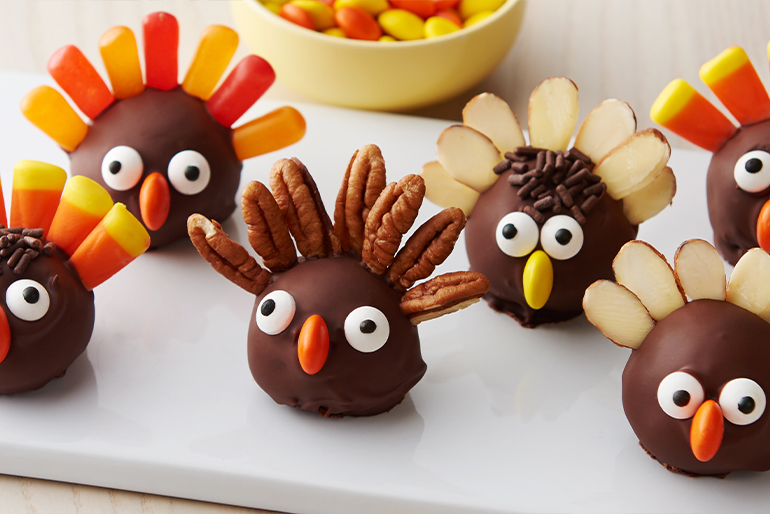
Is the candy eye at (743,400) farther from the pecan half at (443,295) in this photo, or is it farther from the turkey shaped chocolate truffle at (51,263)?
the turkey shaped chocolate truffle at (51,263)

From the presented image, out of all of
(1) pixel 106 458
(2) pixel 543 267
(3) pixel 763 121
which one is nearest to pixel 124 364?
(1) pixel 106 458

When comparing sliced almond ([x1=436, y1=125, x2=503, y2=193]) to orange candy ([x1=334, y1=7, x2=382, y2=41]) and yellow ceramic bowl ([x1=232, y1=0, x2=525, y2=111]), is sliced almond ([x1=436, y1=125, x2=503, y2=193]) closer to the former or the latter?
yellow ceramic bowl ([x1=232, y1=0, x2=525, y2=111])

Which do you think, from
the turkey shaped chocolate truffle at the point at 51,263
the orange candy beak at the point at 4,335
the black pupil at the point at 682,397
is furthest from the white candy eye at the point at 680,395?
the orange candy beak at the point at 4,335

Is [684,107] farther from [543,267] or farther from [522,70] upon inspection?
[522,70]

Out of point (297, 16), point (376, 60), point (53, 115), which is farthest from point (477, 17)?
point (53, 115)

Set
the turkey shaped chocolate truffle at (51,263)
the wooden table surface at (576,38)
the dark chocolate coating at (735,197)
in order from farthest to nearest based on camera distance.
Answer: the wooden table surface at (576,38)
the dark chocolate coating at (735,197)
the turkey shaped chocolate truffle at (51,263)

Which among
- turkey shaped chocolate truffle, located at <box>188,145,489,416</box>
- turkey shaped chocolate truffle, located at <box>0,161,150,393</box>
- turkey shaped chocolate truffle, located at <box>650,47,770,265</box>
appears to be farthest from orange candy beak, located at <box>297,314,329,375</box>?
turkey shaped chocolate truffle, located at <box>650,47,770,265</box>

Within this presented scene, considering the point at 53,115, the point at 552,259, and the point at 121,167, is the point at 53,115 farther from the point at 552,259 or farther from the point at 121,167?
the point at 552,259
